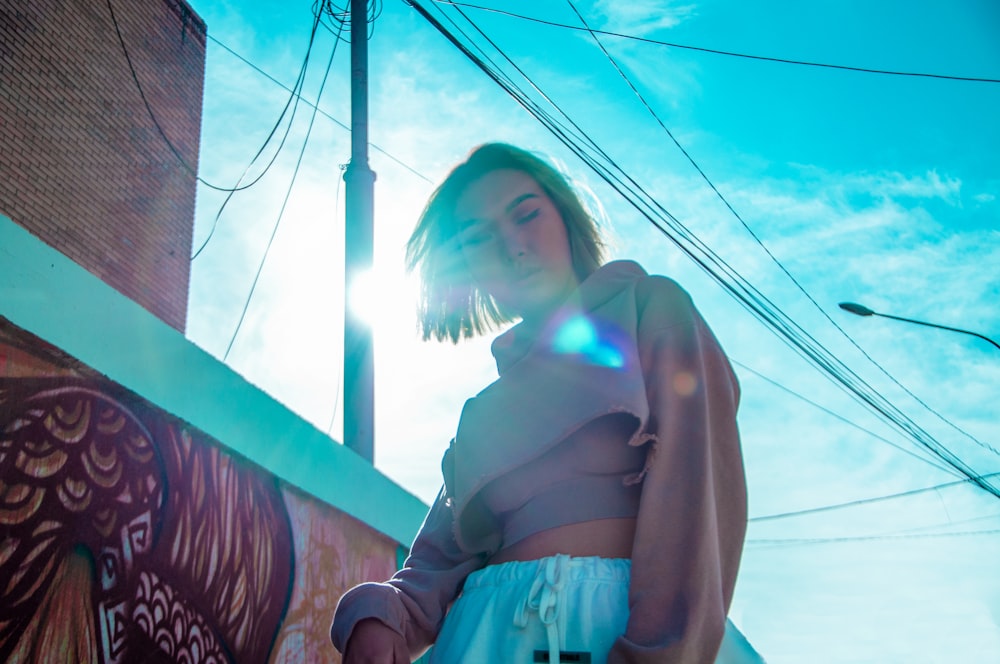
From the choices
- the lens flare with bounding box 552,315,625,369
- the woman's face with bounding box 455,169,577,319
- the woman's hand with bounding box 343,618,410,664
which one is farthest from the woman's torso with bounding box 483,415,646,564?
the woman's face with bounding box 455,169,577,319

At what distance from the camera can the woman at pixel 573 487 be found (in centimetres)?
137

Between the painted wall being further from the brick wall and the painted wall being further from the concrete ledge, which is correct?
the brick wall

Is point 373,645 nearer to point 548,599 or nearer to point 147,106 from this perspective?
point 548,599

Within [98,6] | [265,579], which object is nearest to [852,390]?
[265,579]

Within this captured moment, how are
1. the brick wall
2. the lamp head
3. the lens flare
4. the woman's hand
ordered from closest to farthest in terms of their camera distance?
1. the woman's hand
2. the lens flare
3. the brick wall
4. the lamp head

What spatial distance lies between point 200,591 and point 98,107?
8.87 meters

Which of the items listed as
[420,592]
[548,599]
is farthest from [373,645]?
[548,599]

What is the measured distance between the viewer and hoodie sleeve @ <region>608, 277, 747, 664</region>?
51.3 inches

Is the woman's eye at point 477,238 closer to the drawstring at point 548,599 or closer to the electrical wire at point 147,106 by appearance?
the drawstring at point 548,599

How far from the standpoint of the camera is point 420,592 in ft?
5.40

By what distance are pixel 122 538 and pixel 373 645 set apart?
4.07 feet

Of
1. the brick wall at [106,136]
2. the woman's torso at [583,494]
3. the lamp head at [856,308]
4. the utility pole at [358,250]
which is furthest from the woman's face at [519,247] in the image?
the lamp head at [856,308]

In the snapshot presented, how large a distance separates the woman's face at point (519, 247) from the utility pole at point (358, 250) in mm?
3402

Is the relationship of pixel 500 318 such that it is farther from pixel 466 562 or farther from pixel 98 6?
pixel 98 6
